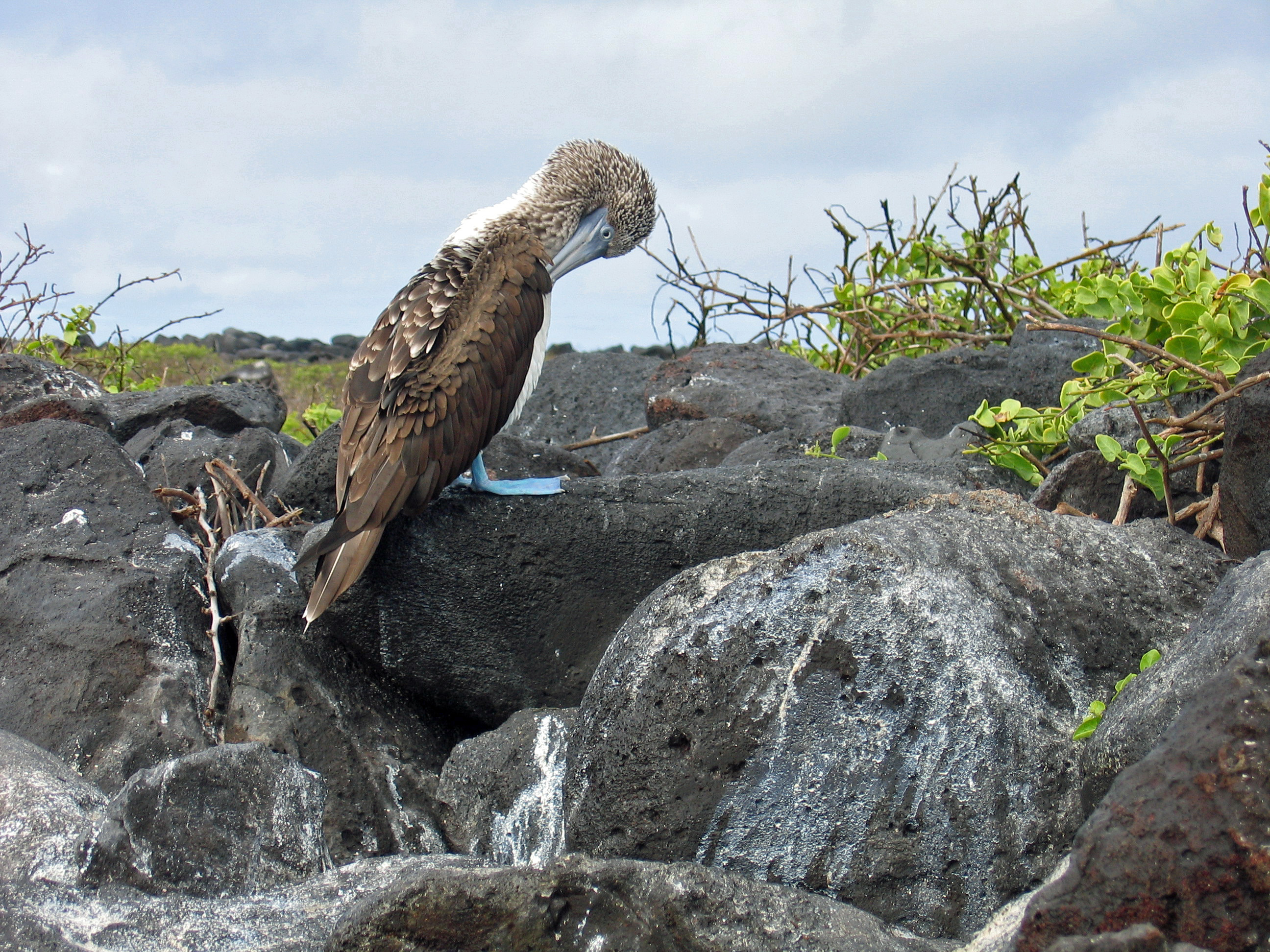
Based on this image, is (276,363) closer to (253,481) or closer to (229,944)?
(253,481)

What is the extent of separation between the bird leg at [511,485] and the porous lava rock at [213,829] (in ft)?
3.46

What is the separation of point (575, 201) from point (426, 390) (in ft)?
4.00

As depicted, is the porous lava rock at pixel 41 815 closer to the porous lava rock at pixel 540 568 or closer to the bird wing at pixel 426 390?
the bird wing at pixel 426 390

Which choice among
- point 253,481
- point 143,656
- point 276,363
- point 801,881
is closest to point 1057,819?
point 801,881

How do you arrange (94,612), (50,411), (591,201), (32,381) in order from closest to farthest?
(94,612) → (591,201) → (50,411) → (32,381)

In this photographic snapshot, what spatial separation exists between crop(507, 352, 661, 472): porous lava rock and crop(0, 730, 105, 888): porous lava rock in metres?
4.13

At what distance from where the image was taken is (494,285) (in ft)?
11.9

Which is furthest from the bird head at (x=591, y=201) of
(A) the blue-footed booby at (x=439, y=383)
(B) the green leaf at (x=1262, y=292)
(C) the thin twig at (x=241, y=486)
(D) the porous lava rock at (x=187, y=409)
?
(D) the porous lava rock at (x=187, y=409)

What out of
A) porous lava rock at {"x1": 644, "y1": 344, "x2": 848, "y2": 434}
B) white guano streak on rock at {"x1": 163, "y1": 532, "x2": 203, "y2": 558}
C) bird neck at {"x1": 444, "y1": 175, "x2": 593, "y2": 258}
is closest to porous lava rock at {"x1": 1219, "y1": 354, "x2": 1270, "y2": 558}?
bird neck at {"x1": 444, "y1": 175, "x2": 593, "y2": 258}

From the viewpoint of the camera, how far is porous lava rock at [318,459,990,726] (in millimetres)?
3475

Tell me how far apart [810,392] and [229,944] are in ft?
15.3

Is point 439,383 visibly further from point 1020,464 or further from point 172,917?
point 1020,464

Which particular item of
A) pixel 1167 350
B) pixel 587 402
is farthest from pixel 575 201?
pixel 587 402

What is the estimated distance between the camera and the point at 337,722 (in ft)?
11.6
